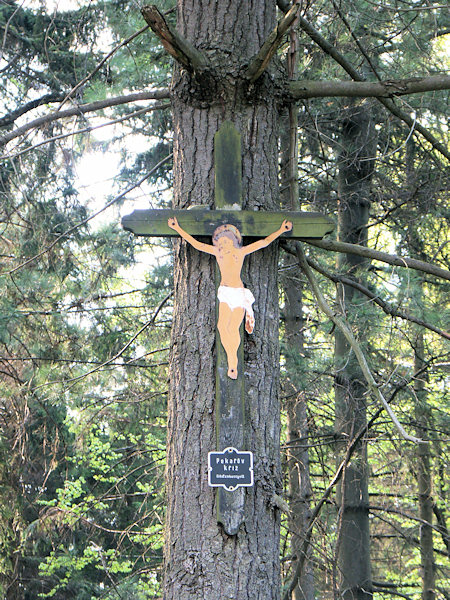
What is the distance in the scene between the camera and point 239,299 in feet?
10.7

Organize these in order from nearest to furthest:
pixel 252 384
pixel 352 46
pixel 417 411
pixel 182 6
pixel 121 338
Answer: pixel 252 384 < pixel 182 6 < pixel 352 46 < pixel 417 411 < pixel 121 338

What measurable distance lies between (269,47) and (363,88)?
72 centimetres

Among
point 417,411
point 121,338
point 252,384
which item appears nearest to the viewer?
point 252,384

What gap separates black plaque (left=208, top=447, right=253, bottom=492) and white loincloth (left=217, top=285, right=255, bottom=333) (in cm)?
55

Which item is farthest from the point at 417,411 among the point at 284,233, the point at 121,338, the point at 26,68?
the point at 26,68

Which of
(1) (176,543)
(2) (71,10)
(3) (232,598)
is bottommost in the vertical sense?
(3) (232,598)

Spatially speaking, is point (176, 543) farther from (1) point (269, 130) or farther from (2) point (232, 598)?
(1) point (269, 130)

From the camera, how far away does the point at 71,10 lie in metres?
8.13

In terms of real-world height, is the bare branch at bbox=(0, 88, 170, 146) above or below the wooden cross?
above

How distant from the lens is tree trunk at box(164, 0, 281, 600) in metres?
2.96

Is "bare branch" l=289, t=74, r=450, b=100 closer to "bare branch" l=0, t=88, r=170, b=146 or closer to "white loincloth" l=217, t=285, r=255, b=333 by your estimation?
"bare branch" l=0, t=88, r=170, b=146

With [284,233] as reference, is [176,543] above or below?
below

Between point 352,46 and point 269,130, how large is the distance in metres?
2.92

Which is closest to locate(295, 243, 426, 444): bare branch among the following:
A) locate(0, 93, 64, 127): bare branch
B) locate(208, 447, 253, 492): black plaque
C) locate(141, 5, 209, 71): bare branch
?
locate(208, 447, 253, 492): black plaque
